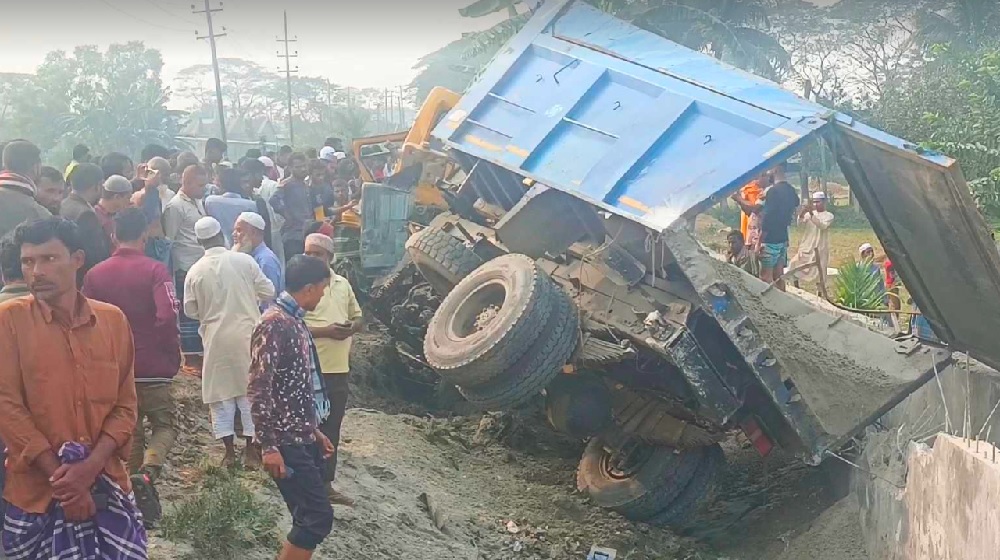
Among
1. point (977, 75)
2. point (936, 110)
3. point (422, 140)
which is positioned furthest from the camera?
point (936, 110)

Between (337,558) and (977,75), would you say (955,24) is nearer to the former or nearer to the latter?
(977,75)

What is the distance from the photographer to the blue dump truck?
5602 millimetres

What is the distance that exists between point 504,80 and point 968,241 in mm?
3317

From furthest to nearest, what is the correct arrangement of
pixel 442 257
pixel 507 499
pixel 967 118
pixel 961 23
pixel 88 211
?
1. pixel 961 23
2. pixel 967 118
3. pixel 442 257
4. pixel 507 499
5. pixel 88 211

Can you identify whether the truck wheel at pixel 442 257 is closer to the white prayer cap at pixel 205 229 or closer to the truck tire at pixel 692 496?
the truck tire at pixel 692 496

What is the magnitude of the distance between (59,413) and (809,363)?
4.61 meters

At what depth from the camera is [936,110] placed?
16984mm

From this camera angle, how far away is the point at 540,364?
6.06 m

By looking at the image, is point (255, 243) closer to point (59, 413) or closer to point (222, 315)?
point (222, 315)

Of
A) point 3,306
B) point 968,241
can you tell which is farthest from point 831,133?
point 3,306

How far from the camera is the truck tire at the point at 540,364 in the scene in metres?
6.05

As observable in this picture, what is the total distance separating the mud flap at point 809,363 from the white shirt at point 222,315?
2290 mm

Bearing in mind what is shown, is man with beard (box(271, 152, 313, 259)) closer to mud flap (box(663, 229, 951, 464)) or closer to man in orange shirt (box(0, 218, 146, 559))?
mud flap (box(663, 229, 951, 464))

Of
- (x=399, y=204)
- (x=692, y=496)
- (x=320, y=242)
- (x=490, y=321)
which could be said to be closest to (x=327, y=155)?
(x=399, y=204)
